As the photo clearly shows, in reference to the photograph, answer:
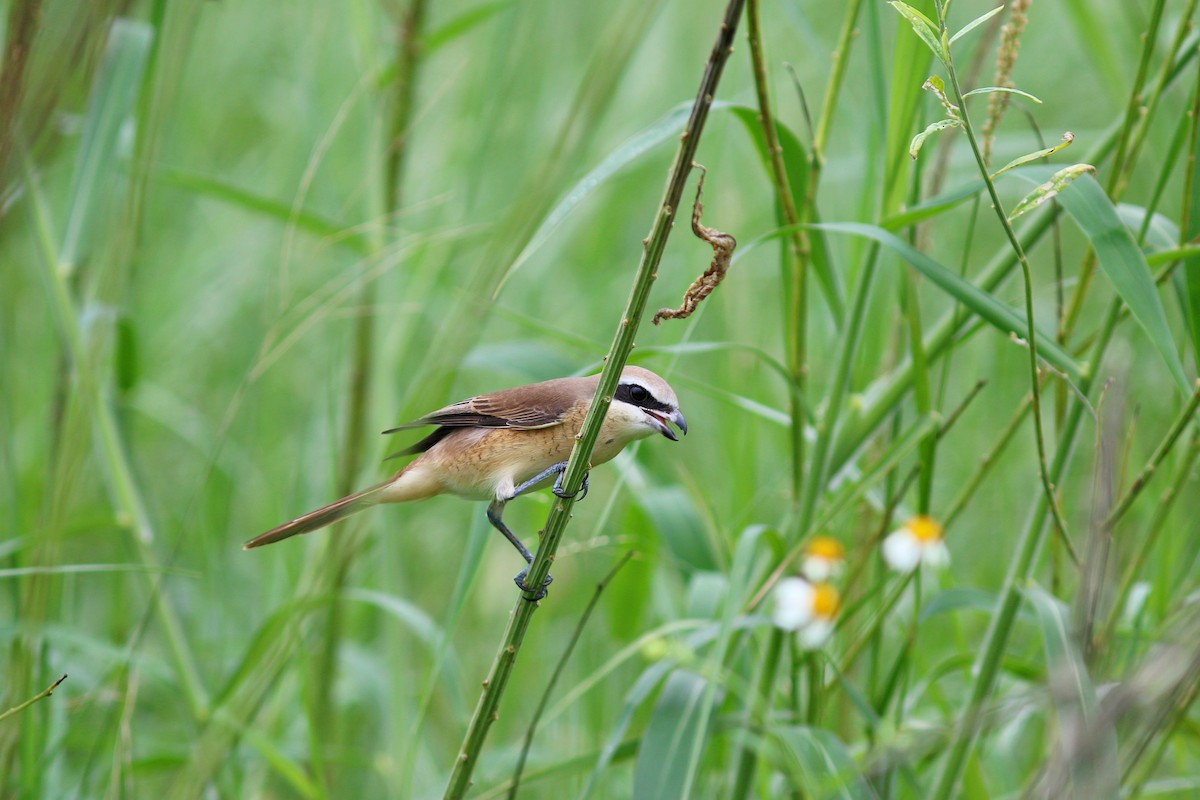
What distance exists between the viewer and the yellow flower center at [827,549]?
8.51 ft

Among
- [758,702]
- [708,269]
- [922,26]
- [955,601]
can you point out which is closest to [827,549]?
[955,601]

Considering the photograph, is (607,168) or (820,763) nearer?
(607,168)

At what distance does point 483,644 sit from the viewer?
12.3 ft

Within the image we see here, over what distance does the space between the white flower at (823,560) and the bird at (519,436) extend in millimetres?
823

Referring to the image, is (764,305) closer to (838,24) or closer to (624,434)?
(838,24)

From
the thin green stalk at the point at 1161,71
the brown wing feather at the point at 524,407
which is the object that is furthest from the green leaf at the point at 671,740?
the thin green stalk at the point at 1161,71

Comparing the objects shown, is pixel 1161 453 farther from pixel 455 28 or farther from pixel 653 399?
pixel 455 28

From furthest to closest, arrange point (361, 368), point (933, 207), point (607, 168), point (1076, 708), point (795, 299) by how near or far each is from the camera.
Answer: point (361, 368) → point (795, 299) → point (933, 207) → point (607, 168) → point (1076, 708)

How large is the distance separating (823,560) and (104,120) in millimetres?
1868

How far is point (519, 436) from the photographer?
2.00 m

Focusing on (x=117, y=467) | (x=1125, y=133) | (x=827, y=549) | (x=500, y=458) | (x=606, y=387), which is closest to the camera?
(x=606, y=387)

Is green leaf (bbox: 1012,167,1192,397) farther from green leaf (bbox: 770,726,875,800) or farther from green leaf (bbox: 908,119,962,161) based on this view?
green leaf (bbox: 770,726,875,800)

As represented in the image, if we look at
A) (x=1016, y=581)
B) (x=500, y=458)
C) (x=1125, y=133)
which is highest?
(x=1125, y=133)

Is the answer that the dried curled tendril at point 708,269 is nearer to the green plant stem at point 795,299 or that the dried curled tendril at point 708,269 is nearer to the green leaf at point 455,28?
the green plant stem at point 795,299
